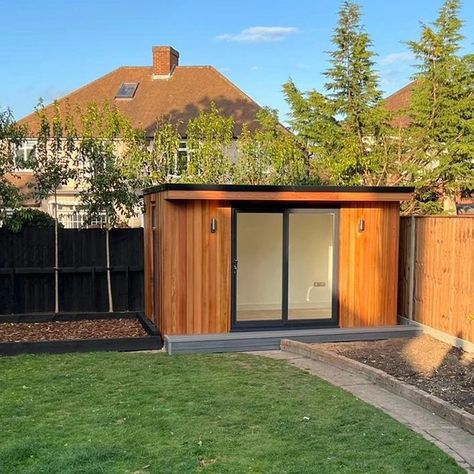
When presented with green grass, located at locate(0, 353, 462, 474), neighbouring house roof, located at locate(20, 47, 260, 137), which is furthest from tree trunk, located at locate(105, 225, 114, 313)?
neighbouring house roof, located at locate(20, 47, 260, 137)

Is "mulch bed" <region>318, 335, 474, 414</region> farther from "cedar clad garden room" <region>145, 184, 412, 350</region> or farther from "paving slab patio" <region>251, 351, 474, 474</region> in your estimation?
"cedar clad garden room" <region>145, 184, 412, 350</region>

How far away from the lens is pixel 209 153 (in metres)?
11.6

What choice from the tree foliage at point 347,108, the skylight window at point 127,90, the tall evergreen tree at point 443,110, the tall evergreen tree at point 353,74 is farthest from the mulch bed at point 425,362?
the skylight window at point 127,90

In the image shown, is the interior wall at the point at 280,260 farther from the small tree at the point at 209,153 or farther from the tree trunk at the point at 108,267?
the small tree at the point at 209,153

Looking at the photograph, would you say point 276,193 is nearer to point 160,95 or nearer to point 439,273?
point 439,273

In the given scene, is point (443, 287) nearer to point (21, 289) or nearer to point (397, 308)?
point (397, 308)

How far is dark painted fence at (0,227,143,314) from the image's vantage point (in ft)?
32.1

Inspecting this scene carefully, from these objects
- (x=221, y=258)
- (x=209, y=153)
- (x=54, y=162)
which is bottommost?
(x=221, y=258)

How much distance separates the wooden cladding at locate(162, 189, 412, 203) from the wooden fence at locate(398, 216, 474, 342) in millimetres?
716

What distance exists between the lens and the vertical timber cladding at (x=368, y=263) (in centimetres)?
838

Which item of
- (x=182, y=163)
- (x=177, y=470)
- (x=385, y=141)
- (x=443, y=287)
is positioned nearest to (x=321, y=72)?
(x=385, y=141)

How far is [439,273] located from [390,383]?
2.66 meters

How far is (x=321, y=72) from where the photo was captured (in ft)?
51.2

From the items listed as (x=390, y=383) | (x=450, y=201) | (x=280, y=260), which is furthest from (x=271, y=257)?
(x=450, y=201)
